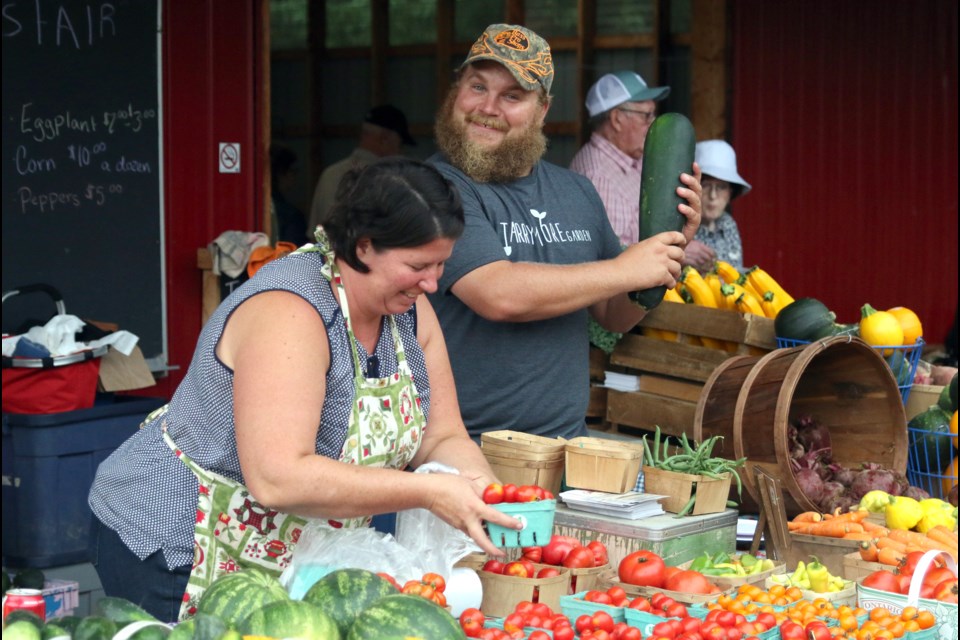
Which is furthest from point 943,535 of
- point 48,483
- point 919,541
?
point 48,483

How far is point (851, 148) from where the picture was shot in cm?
883

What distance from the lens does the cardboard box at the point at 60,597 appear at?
485 cm

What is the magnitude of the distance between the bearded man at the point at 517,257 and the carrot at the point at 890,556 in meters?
0.90

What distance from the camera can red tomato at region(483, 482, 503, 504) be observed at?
2695 millimetres

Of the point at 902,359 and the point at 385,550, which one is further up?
the point at 902,359

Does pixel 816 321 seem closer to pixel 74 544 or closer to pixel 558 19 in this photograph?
pixel 74 544

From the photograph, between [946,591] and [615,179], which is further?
[615,179]

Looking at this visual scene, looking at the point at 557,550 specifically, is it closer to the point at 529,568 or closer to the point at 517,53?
the point at 529,568

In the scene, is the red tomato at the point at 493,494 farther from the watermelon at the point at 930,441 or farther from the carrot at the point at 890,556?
the watermelon at the point at 930,441

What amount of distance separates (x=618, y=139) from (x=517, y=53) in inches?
108

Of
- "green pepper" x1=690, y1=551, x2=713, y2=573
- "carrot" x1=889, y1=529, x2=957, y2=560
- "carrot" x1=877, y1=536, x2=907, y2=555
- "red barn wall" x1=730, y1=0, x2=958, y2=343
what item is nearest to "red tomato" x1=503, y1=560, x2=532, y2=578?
"green pepper" x1=690, y1=551, x2=713, y2=573

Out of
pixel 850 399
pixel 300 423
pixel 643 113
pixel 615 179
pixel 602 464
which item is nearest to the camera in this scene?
pixel 300 423

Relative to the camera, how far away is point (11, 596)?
8.36ft

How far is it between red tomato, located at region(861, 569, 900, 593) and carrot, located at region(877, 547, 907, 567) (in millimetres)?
168
